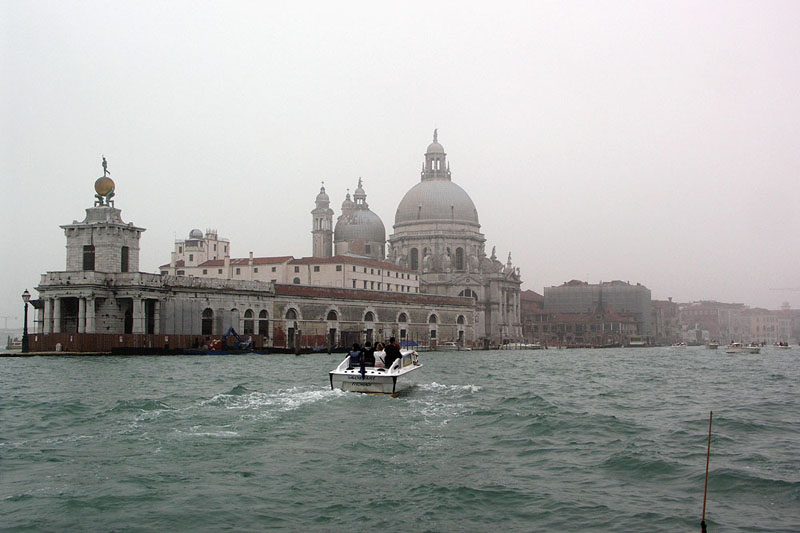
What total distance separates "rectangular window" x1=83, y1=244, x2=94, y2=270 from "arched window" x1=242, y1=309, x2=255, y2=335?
1076cm

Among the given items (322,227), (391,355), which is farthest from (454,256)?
(391,355)

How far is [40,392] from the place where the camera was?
23.7 m

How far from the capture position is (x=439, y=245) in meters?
95.1

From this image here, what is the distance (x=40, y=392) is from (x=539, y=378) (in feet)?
60.3

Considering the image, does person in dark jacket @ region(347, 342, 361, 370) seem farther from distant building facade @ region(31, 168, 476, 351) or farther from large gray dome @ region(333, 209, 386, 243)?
large gray dome @ region(333, 209, 386, 243)

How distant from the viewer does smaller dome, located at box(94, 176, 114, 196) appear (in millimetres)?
51531

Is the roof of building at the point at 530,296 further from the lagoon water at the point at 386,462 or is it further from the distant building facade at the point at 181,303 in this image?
the lagoon water at the point at 386,462

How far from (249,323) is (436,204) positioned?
41968 millimetres

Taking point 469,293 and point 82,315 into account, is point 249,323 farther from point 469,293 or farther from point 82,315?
point 469,293

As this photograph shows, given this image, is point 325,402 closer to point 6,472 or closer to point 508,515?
point 6,472

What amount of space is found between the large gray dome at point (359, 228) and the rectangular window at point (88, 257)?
46.9m

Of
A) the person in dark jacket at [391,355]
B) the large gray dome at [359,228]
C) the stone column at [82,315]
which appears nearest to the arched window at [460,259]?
the large gray dome at [359,228]

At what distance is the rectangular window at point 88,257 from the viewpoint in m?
50.9

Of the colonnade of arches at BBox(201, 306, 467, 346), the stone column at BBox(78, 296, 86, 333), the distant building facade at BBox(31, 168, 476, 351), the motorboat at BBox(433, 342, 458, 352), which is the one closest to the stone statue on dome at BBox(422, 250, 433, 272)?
the motorboat at BBox(433, 342, 458, 352)
